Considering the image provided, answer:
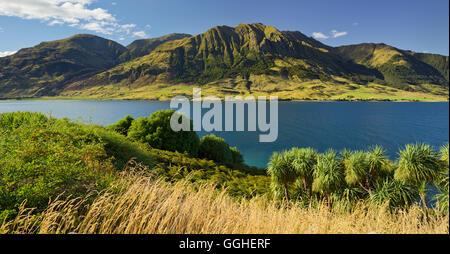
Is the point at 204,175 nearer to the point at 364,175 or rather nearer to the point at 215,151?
the point at 364,175

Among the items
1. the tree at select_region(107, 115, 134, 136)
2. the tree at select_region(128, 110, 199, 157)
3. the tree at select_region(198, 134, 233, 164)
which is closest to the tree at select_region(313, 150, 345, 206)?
the tree at select_region(128, 110, 199, 157)

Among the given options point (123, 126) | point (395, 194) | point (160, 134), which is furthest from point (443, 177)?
point (123, 126)

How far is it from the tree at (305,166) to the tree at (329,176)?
0.83 meters

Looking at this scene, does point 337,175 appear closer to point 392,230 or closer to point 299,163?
point 299,163

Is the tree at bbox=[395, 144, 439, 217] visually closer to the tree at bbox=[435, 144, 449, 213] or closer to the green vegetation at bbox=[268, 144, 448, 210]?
the green vegetation at bbox=[268, 144, 448, 210]

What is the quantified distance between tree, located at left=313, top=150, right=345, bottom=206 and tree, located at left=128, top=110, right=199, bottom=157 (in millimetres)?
28272

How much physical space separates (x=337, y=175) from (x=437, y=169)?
632cm

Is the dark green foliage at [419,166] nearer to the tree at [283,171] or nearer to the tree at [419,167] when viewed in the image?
the tree at [419,167]

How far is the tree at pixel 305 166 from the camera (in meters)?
19.5

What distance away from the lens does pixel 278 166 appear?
2016 cm

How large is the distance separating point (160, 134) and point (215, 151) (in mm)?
14728
